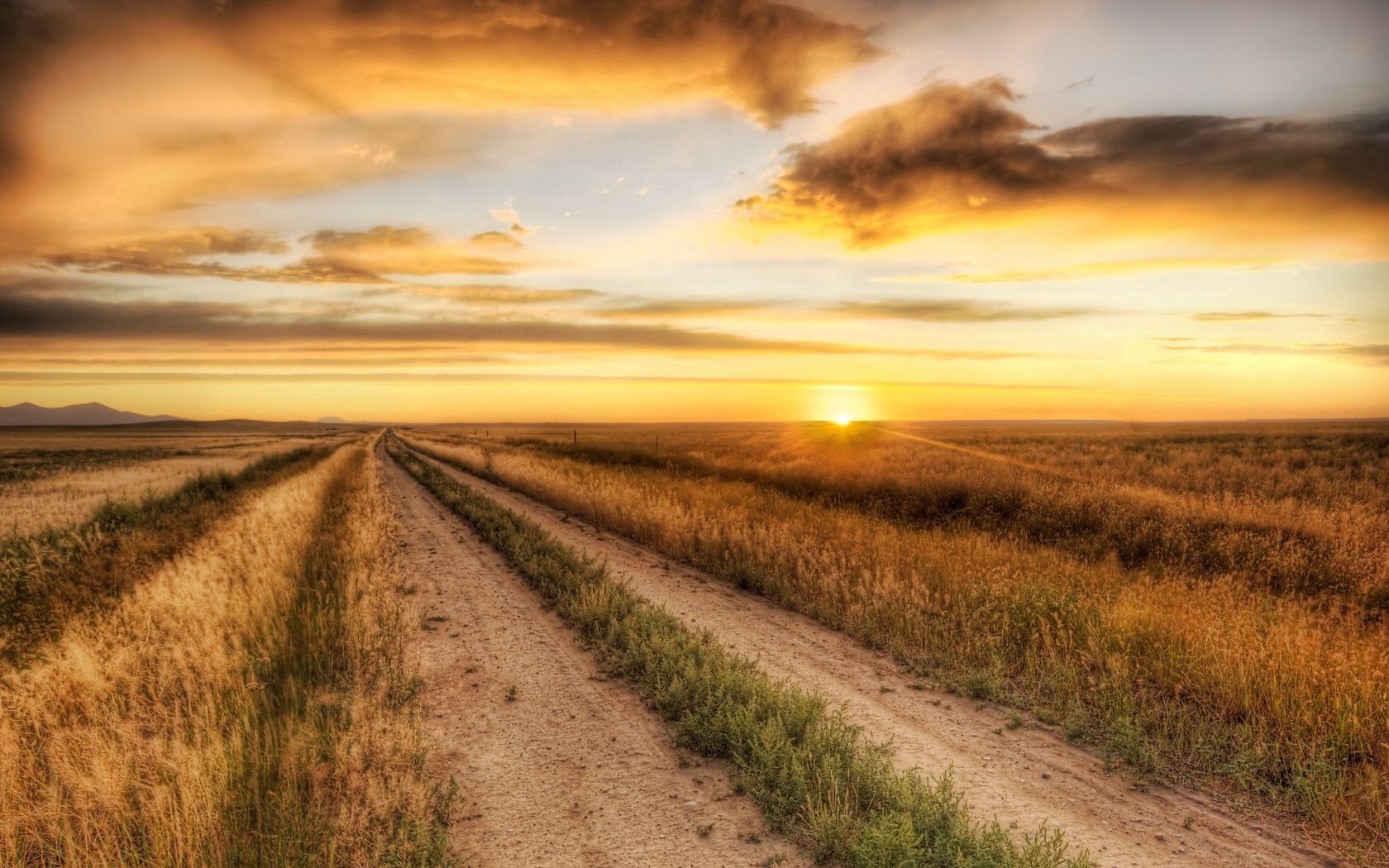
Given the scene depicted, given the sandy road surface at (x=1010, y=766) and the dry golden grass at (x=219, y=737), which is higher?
the dry golden grass at (x=219, y=737)

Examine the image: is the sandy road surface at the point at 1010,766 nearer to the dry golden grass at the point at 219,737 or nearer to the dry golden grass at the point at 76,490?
the dry golden grass at the point at 219,737

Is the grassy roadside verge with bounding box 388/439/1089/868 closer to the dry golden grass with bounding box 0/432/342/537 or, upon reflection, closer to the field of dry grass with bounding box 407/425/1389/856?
the field of dry grass with bounding box 407/425/1389/856

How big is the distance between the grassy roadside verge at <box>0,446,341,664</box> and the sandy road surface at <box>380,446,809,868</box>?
17.3 feet

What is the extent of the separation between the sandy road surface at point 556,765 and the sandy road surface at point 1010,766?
6.29 feet

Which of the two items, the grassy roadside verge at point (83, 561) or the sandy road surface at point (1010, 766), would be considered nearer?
the sandy road surface at point (1010, 766)

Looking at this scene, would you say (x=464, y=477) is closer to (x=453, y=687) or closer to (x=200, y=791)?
(x=453, y=687)

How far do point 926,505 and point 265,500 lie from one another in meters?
22.8

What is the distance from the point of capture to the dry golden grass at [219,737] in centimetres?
415

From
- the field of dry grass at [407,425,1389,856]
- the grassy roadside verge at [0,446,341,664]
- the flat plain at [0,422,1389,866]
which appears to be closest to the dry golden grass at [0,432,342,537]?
the grassy roadside verge at [0,446,341,664]

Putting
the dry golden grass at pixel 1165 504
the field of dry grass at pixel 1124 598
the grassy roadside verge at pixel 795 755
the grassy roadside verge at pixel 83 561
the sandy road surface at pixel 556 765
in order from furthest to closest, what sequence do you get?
the dry golden grass at pixel 1165 504
the grassy roadside verge at pixel 83 561
the field of dry grass at pixel 1124 598
the sandy road surface at pixel 556 765
the grassy roadside verge at pixel 795 755

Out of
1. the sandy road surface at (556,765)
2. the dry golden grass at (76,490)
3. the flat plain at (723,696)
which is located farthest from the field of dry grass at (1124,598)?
the dry golden grass at (76,490)

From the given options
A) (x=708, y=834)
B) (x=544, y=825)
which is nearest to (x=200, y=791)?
(x=544, y=825)

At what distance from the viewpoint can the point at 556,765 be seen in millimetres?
5449

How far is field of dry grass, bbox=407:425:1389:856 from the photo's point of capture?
215 inches
